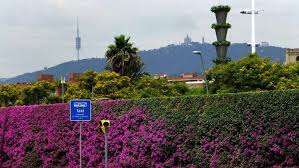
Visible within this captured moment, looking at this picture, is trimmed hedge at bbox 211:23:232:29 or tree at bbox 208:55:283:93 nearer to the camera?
tree at bbox 208:55:283:93

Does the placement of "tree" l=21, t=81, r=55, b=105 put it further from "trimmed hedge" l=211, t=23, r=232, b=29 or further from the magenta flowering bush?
the magenta flowering bush

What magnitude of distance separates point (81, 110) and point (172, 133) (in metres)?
2.76

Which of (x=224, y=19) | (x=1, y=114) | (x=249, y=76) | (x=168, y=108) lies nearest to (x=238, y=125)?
(x=168, y=108)

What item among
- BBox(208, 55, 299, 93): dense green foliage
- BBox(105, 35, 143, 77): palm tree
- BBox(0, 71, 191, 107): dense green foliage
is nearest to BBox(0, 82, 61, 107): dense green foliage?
BBox(0, 71, 191, 107): dense green foliage

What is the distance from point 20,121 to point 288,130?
14.2 metres

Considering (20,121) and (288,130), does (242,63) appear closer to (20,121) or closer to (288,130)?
(20,121)

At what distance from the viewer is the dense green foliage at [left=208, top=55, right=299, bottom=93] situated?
54.3 metres

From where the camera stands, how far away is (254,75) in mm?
54656

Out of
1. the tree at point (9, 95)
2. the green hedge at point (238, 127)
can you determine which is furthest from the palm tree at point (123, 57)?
the green hedge at point (238, 127)

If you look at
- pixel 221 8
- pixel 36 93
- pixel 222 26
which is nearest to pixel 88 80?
pixel 222 26

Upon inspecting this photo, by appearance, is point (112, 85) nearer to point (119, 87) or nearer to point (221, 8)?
point (119, 87)

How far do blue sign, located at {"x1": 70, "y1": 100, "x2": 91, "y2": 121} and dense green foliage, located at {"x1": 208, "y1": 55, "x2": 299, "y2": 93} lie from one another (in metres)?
A: 36.9

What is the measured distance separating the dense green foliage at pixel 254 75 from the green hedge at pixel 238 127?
36.3 m

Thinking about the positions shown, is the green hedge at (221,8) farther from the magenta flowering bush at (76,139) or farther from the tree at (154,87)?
the magenta flowering bush at (76,139)
